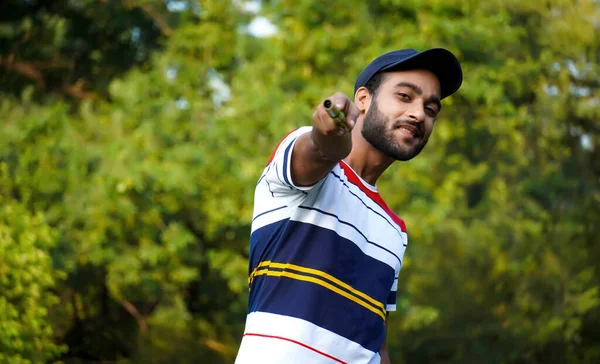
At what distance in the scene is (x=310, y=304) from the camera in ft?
8.24

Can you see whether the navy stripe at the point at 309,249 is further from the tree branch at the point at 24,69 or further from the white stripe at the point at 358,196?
the tree branch at the point at 24,69

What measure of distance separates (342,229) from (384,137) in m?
0.36

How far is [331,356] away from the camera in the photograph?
2.55m

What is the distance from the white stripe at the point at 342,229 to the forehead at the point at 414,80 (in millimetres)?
507

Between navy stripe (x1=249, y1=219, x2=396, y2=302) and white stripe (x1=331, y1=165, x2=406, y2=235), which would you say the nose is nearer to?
white stripe (x1=331, y1=165, x2=406, y2=235)

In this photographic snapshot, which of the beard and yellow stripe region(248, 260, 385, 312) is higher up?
the beard

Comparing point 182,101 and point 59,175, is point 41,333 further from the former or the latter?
point 182,101

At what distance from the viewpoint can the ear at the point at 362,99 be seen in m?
2.86

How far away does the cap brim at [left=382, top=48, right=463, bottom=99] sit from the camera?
9.10 ft

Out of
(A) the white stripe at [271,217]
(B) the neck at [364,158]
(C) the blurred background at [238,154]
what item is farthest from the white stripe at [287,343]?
(C) the blurred background at [238,154]

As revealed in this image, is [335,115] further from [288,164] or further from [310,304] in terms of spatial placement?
[310,304]

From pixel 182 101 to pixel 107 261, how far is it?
281 cm

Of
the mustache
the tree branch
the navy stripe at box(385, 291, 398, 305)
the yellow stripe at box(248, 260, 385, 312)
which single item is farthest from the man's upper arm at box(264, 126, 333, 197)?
the tree branch

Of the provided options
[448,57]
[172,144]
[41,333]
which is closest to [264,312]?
[448,57]
